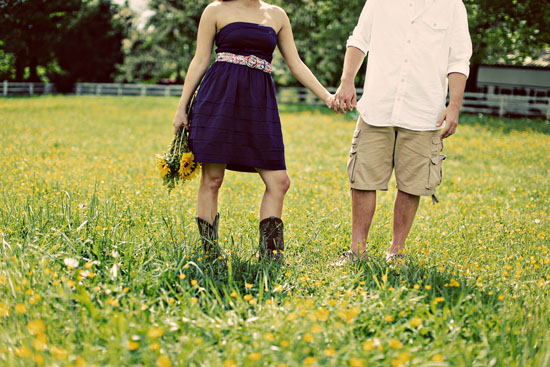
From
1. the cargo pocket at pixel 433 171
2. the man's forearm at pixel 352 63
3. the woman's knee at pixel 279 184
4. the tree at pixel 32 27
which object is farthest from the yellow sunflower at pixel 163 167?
the tree at pixel 32 27

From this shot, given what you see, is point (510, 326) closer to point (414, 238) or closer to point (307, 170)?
point (414, 238)

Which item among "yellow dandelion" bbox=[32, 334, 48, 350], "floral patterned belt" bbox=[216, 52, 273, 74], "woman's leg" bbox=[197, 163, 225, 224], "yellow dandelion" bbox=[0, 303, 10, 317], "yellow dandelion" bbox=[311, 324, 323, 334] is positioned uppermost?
"floral patterned belt" bbox=[216, 52, 273, 74]

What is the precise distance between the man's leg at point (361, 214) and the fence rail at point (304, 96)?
65.3ft

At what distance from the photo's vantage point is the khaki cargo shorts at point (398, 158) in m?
3.60

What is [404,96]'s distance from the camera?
3.53 metres

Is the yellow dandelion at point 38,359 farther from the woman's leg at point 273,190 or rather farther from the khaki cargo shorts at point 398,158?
the khaki cargo shorts at point 398,158

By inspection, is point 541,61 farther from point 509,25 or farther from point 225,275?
point 225,275

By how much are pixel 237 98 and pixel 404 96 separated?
1.06 meters

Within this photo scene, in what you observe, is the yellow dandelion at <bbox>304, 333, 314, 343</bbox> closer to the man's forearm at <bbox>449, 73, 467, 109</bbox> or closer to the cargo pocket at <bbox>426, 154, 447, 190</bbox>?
the cargo pocket at <bbox>426, 154, 447, 190</bbox>

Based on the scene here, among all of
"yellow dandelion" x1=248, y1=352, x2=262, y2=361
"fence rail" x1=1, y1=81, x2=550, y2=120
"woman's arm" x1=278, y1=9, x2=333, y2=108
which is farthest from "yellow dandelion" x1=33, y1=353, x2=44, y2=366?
"fence rail" x1=1, y1=81, x2=550, y2=120

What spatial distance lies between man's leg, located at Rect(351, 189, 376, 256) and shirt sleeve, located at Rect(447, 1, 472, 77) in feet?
3.19

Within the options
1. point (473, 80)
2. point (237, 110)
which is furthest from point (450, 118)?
point (473, 80)

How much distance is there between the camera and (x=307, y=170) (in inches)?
318

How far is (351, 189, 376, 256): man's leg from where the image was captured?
12.4 ft
